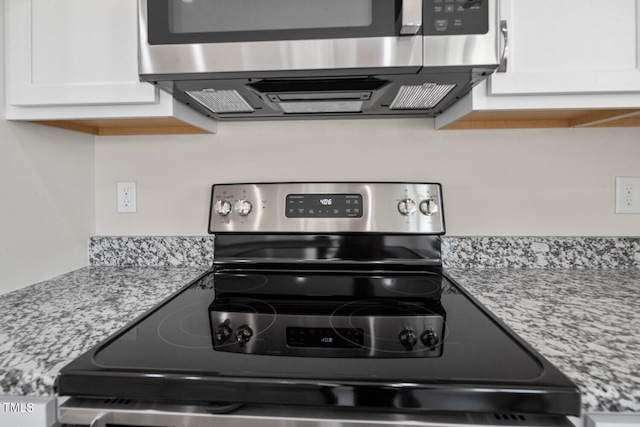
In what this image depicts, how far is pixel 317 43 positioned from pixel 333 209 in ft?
1.58

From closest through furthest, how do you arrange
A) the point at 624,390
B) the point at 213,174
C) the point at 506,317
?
the point at 624,390 < the point at 506,317 < the point at 213,174

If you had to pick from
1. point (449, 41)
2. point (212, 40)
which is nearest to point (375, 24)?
point (449, 41)

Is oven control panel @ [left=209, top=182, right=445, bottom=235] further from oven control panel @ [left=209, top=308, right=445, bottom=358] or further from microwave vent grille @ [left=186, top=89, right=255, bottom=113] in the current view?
oven control panel @ [left=209, top=308, right=445, bottom=358]

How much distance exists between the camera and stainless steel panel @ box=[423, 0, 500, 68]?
Result: 0.77 metres

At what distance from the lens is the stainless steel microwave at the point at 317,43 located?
77 cm

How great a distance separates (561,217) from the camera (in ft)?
3.92

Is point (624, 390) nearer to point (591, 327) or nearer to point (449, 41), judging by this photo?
point (591, 327)

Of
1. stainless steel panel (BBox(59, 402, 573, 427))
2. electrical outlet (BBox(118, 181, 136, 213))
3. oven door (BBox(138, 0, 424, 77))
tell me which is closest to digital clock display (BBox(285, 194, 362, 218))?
oven door (BBox(138, 0, 424, 77))

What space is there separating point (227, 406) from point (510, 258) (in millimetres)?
986

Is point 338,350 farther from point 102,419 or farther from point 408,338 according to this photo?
point 102,419

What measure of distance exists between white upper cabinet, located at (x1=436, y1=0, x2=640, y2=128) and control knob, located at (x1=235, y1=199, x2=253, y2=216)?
717 mm

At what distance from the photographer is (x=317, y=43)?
2.62 feet

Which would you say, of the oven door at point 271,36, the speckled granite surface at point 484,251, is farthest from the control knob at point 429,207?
the oven door at point 271,36

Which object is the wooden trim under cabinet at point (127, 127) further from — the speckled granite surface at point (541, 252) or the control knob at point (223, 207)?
the speckled granite surface at point (541, 252)
